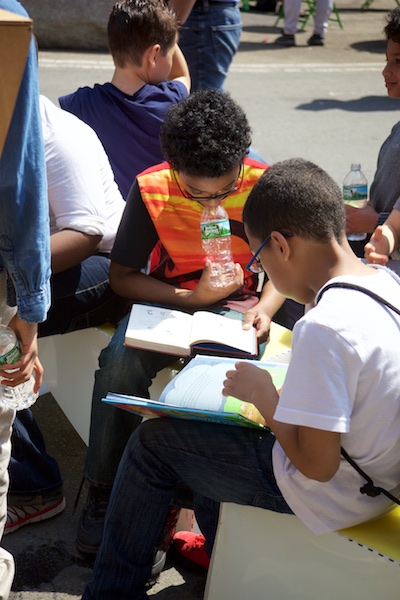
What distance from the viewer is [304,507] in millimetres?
2133

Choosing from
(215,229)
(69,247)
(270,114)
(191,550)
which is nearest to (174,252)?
(215,229)

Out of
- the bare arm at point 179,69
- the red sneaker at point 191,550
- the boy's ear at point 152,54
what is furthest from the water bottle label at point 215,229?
the bare arm at point 179,69

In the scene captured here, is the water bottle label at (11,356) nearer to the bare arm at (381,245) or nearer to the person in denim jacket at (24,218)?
the person in denim jacket at (24,218)

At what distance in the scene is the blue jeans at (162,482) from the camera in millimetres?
2264

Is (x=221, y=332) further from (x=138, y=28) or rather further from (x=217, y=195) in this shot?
(x=138, y=28)

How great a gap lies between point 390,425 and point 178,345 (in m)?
0.92

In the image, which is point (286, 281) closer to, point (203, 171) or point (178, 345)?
point (178, 345)

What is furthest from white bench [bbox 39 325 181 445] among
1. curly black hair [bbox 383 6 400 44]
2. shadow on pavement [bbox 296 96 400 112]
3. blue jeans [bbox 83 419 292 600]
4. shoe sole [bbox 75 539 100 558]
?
shadow on pavement [bbox 296 96 400 112]

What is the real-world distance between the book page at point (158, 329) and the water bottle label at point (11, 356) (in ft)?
1.76

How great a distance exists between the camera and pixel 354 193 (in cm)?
372

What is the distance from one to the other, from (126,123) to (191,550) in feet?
6.17

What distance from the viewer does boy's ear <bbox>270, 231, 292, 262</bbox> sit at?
213cm

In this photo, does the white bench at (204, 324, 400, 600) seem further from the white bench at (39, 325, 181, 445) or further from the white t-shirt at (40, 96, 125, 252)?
the white t-shirt at (40, 96, 125, 252)

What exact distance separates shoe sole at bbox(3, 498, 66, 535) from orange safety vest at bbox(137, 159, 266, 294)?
897 mm
